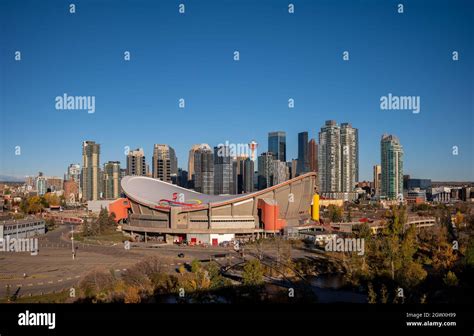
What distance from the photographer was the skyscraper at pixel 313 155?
77.1m

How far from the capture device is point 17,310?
5.31 meters

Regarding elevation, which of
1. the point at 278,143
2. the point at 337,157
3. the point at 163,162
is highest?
the point at 278,143

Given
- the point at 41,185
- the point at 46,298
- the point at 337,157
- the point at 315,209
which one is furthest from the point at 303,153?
the point at 46,298

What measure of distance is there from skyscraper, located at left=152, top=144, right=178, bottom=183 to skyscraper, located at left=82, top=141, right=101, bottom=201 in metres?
8.35

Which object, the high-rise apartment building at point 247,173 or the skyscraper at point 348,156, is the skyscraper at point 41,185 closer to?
the high-rise apartment building at point 247,173

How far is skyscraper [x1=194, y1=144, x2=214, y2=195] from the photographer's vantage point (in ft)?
209

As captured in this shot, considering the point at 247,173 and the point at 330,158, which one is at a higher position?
the point at 330,158

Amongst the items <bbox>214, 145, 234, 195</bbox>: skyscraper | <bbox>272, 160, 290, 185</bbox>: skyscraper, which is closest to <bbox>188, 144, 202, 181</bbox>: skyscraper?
<bbox>214, 145, 234, 195</bbox>: skyscraper

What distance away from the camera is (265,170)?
6894 centimetres

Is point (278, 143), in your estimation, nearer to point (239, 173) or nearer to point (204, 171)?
point (239, 173)

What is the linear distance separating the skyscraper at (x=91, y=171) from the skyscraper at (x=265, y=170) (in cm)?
2455

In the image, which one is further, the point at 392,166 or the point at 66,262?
the point at 392,166

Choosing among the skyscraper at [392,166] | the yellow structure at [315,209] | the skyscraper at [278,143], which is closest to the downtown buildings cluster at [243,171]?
the skyscraper at [392,166]

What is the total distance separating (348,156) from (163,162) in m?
28.6
